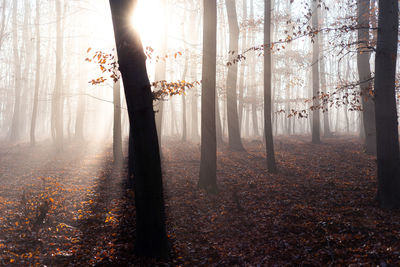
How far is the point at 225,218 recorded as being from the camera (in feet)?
25.8

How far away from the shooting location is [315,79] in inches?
798

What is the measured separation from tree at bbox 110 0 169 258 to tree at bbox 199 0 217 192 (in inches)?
175

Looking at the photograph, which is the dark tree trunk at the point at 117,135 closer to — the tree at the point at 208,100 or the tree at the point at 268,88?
the tree at the point at 208,100

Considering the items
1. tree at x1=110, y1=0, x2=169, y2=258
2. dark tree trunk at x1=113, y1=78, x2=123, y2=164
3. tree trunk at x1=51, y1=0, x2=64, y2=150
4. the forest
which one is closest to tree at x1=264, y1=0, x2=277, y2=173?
the forest

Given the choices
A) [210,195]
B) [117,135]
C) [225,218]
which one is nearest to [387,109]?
[225,218]

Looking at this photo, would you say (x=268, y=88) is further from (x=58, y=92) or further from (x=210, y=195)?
(x=58, y=92)

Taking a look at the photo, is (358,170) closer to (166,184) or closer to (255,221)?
(255,221)

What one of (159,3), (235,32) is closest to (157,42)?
(159,3)

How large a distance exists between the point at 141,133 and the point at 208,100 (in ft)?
15.5

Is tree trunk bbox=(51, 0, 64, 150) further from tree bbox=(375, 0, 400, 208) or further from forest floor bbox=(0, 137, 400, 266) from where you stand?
tree bbox=(375, 0, 400, 208)

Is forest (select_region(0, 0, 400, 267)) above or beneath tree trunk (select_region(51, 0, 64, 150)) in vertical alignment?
beneath

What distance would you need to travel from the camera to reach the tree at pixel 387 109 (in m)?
7.06

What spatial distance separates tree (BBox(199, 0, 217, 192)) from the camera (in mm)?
9625

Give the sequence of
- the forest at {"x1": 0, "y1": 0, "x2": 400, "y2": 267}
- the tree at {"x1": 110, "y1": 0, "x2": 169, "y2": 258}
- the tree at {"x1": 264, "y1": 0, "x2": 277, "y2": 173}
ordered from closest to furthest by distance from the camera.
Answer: the tree at {"x1": 110, "y1": 0, "x2": 169, "y2": 258}, the forest at {"x1": 0, "y1": 0, "x2": 400, "y2": 267}, the tree at {"x1": 264, "y1": 0, "x2": 277, "y2": 173}
